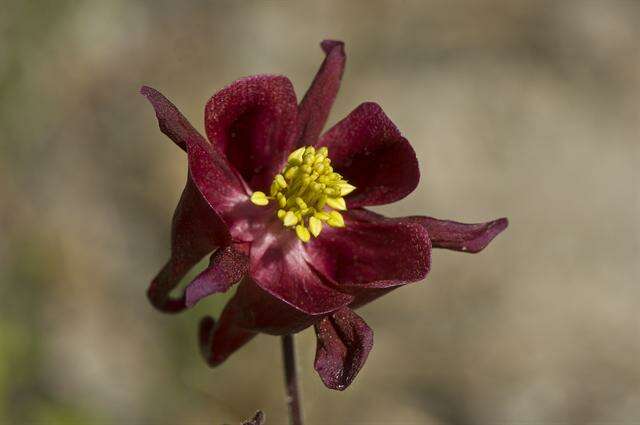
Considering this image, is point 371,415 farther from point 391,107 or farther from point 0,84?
point 0,84

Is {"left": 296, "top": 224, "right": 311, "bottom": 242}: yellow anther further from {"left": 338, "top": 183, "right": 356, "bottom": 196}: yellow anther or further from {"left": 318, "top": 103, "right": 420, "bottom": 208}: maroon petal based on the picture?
{"left": 318, "top": 103, "right": 420, "bottom": 208}: maroon petal

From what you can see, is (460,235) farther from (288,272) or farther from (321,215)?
(288,272)

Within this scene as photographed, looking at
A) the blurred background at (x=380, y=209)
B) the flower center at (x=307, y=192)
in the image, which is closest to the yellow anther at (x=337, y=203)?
the flower center at (x=307, y=192)

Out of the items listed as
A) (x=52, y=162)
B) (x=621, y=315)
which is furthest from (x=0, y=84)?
(x=621, y=315)

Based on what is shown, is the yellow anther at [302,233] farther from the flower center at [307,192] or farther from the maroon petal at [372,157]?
the maroon petal at [372,157]

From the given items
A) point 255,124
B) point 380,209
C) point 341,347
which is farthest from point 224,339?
point 380,209

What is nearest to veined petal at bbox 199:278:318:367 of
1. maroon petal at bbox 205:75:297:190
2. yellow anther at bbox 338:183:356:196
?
yellow anther at bbox 338:183:356:196
